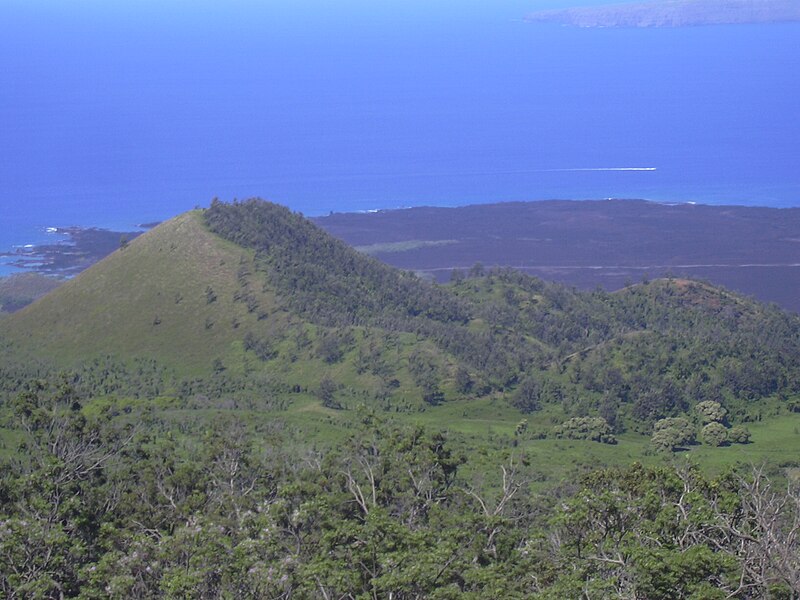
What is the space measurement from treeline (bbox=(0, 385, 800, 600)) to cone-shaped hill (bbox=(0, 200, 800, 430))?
2234 cm

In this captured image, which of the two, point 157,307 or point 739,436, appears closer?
point 739,436

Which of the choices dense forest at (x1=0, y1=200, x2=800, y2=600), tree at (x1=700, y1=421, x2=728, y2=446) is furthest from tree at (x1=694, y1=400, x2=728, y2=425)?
tree at (x1=700, y1=421, x2=728, y2=446)

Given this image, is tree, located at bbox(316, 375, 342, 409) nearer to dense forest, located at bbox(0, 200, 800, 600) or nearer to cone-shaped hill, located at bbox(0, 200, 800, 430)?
cone-shaped hill, located at bbox(0, 200, 800, 430)

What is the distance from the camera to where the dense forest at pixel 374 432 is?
19.3 meters

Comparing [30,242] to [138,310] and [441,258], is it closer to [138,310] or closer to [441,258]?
[441,258]

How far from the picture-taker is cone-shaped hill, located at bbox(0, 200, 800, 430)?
51.1 m

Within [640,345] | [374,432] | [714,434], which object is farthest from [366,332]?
[374,432]

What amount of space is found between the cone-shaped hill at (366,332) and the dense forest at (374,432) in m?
0.16

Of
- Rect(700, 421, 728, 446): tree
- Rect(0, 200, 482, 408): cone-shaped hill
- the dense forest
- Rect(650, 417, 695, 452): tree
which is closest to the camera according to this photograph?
the dense forest

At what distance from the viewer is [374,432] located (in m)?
29.1

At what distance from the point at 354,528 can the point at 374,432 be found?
28.0ft

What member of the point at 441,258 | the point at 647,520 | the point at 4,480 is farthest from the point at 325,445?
the point at 441,258

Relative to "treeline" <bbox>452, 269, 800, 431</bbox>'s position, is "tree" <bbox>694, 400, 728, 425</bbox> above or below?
below

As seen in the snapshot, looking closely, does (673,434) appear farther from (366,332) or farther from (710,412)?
(366,332)
